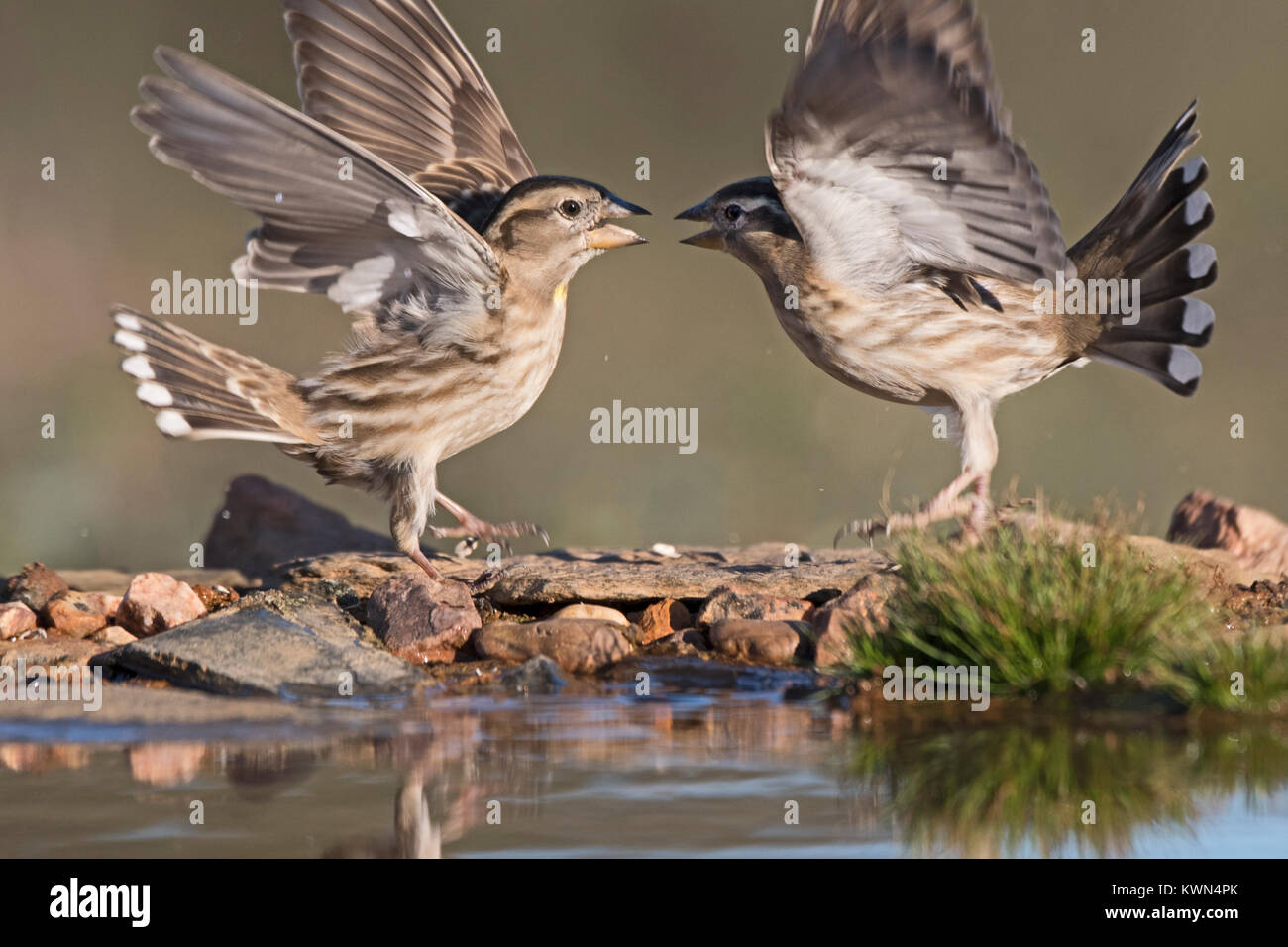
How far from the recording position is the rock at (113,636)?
8172mm

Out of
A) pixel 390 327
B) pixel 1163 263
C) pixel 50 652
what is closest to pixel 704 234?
pixel 390 327

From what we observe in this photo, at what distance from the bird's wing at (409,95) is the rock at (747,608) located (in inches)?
141

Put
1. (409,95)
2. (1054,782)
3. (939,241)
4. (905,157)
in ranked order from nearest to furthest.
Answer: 1. (1054,782)
2. (905,157)
3. (939,241)
4. (409,95)

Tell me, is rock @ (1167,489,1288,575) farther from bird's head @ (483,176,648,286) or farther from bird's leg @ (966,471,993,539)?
bird's head @ (483,176,648,286)

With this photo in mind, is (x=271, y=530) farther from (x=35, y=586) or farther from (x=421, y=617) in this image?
(x=421, y=617)

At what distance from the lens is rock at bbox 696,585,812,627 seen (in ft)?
26.0

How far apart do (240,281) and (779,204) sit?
11.0ft

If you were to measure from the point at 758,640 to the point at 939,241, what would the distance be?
9.08 feet

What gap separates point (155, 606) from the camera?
8.27 m

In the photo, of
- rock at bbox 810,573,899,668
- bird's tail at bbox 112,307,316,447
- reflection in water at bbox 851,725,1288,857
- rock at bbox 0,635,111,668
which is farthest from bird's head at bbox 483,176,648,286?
reflection in water at bbox 851,725,1288,857

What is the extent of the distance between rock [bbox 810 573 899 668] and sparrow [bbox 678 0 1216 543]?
0.38m

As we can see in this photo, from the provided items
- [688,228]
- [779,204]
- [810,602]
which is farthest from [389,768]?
[688,228]

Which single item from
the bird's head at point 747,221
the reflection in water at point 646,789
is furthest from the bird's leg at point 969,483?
the reflection in water at point 646,789

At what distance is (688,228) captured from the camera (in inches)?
620
